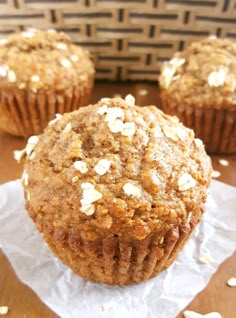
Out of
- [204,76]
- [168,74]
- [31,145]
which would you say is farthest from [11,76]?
[204,76]

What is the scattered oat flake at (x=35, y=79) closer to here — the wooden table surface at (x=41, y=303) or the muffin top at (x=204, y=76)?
the muffin top at (x=204, y=76)

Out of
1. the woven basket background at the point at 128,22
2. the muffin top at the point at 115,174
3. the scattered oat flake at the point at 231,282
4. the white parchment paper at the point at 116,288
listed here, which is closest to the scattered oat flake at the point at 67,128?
the muffin top at the point at 115,174

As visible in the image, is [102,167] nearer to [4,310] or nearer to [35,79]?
[4,310]

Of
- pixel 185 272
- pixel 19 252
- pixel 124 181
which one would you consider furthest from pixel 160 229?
pixel 19 252

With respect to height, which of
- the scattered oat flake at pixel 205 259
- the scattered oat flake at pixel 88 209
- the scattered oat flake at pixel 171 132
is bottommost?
the scattered oat flake at pixel 205 259

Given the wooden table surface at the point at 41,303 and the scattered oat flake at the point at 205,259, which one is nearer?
the wooden table surface at the point at 41,303

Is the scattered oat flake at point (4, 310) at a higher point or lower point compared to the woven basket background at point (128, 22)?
lower

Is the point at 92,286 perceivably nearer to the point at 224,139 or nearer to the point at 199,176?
the point at 199,176

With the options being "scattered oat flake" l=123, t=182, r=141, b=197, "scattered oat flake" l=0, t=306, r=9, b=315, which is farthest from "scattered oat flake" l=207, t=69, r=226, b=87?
"scattered oat flake" l=0, t=306, r=9, b=315
